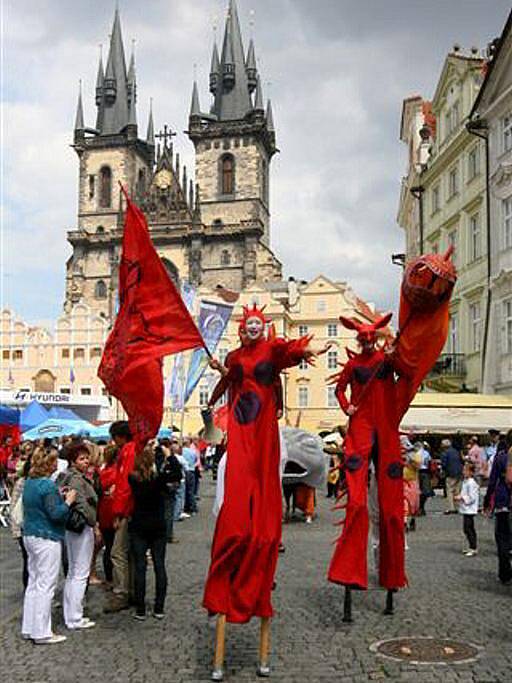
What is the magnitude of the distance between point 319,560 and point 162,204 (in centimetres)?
7601

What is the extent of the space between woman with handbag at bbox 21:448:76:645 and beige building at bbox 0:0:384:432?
58581 millimetres

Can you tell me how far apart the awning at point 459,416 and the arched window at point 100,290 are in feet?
199

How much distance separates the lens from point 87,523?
8258 millimetres

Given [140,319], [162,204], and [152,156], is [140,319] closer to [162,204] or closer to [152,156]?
[162,204]

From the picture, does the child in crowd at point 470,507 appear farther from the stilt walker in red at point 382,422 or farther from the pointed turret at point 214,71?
the pointed turret at point 214,71

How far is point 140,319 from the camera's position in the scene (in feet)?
25.5

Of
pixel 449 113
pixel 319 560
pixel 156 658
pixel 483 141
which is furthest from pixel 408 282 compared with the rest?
pixel 449 113

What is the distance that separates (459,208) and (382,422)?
24.9m

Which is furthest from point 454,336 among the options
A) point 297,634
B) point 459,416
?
point 297,634

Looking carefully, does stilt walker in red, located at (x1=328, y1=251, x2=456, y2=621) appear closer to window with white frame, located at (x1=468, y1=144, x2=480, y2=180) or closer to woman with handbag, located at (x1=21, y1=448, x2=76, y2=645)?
woman with handbag, located at (x1=21, y1=448, x2=76, y2=645)

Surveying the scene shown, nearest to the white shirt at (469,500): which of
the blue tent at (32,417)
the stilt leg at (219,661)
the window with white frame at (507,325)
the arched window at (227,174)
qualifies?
the stilt leg at (219,661)

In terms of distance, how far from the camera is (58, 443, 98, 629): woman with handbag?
822 cm

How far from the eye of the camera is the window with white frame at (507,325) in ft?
87.5

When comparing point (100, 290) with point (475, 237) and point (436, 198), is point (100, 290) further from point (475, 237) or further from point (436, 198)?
point (475, 237)
